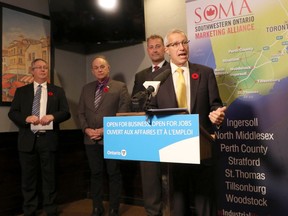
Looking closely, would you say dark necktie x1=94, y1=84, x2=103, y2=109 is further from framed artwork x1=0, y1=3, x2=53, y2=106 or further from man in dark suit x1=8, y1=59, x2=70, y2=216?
framed artwork x1=0, y1=3, x2=53, y2=106

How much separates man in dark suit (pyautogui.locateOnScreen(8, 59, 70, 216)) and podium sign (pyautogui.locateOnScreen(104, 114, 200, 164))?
67.5 inches

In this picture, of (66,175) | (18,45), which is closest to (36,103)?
(18,45)

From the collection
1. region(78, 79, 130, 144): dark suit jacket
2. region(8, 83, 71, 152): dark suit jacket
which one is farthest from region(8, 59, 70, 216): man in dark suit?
region(78, 79, 130, 144): dark suit jacket

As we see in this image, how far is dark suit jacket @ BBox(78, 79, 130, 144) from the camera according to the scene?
10.3 feet

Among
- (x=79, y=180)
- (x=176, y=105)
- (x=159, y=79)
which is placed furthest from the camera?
(x=79, y=180)

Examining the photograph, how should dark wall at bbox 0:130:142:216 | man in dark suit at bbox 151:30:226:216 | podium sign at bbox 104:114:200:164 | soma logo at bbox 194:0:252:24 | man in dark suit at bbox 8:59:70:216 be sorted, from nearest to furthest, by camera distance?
podium sign at bbox 104:114:200:164 < man in dark suit at bbox 151:30:226:216 < soma logo at bbox 194:0:252:24 < man in dark suit at bbox 8:59:70:216 < dark wall at bbox 0:130:142:216

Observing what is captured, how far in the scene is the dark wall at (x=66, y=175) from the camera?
10.9 ft

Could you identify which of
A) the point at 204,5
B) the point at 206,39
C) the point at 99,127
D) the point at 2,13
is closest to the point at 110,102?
the point at 99,127

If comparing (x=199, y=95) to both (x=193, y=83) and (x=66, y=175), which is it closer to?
(x=193, y=83)

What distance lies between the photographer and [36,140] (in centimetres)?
313

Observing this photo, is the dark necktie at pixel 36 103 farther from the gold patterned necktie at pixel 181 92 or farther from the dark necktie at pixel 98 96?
the gold patterned necktie at pixel 181 92

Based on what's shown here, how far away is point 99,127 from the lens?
3.15 m

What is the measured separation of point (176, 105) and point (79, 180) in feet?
9.06

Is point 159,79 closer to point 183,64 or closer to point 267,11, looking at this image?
point 183,64
